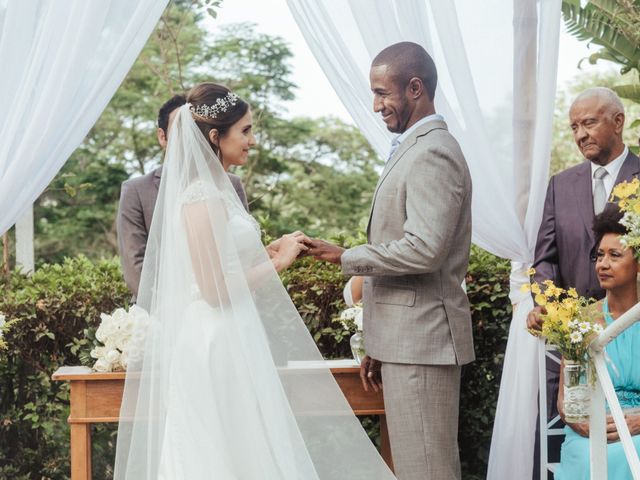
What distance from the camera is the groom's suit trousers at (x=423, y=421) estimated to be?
10.6 ft

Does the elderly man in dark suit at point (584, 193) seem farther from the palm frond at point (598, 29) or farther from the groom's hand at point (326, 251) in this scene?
the palm frond at point (598, 29)

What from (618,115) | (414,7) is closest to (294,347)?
(414,7)

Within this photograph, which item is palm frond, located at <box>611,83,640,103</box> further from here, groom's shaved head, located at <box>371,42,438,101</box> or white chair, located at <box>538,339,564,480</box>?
groom's shaved head, located at <box>371,42,438,101</box>

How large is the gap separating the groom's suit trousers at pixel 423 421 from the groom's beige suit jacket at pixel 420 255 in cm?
6

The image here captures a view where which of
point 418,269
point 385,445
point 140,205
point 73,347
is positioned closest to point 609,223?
point 418,269

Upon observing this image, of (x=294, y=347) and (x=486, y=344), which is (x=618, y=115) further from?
(x=294, y=347)

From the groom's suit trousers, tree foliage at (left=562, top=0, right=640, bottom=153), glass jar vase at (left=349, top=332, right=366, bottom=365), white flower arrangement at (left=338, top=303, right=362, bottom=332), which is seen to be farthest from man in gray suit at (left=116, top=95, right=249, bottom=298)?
tree foliage at (left=562, top=0, right=640, bottom=153)

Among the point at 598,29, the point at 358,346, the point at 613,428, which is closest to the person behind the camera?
A: the point at 613,428

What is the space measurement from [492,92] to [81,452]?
2.27 meters

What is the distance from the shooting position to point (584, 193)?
13.4 feet

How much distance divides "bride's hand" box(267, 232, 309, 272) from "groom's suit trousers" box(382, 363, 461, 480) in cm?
55

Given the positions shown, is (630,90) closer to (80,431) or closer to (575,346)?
(575,346)

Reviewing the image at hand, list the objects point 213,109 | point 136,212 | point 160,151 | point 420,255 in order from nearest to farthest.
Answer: point 420,255, point 213,109, point 136,212, point 160,151

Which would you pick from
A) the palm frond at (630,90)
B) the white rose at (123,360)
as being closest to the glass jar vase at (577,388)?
the white rose at (123,360)
